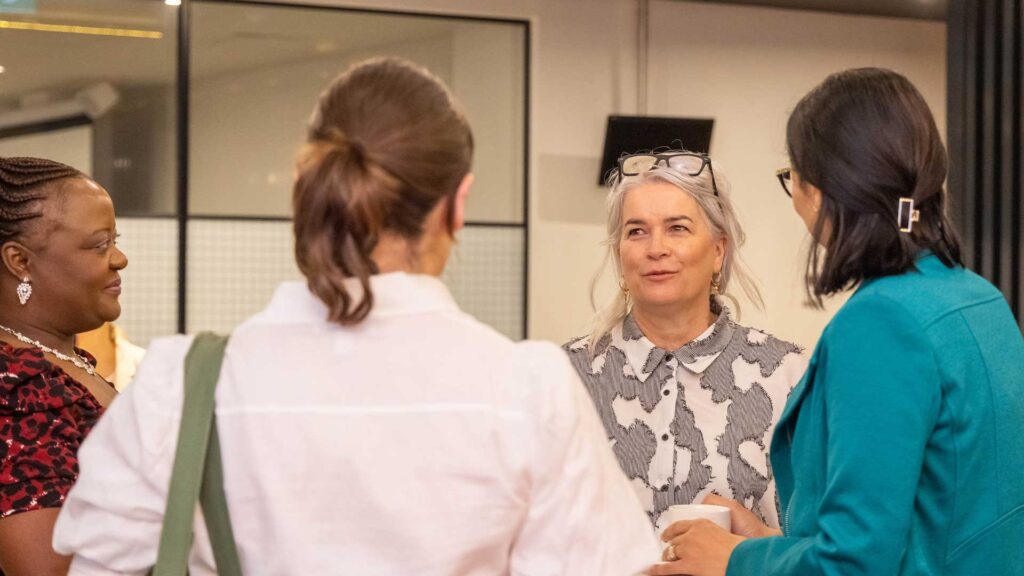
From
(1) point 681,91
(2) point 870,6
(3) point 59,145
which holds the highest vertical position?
(2) point 870,6

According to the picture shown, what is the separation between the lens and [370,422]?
1.10 m

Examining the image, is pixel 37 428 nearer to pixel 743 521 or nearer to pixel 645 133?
pixel 743 521

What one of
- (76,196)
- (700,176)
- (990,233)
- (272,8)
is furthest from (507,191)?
(76,196)

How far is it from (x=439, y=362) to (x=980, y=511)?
69 centimetres

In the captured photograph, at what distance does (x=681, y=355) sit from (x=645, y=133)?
3.37m

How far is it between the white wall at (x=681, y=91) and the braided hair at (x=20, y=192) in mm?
3742

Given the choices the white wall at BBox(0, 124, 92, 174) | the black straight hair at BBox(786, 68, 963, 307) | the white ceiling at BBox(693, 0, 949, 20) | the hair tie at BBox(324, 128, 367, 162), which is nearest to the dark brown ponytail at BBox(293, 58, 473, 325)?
the hair tie at BBox(324, 128, 367, 162)

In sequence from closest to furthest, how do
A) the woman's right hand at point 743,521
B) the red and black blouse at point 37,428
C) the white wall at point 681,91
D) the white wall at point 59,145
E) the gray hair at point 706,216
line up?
the red and black blouse at point 37,428
the woman's right hand at point 743,521
the gray hair at point 706,216
the white wall at point 59,145
the white wall at point 681,91

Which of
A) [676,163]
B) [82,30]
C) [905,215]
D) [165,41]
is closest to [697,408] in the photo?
[676,163]

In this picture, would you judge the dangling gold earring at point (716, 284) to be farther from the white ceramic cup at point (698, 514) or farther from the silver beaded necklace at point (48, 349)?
the silver beaded necklace at point (48, 349)

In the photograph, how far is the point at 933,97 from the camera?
6301mm

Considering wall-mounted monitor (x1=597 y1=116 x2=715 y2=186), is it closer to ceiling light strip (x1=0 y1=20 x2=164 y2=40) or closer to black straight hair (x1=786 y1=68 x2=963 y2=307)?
ceiling light strip (x1=0 y1=20 x2=164 y2=40)

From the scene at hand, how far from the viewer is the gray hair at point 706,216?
2311mm

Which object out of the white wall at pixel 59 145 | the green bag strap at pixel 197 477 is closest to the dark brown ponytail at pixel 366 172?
the green bag strap at pixel 197 477
